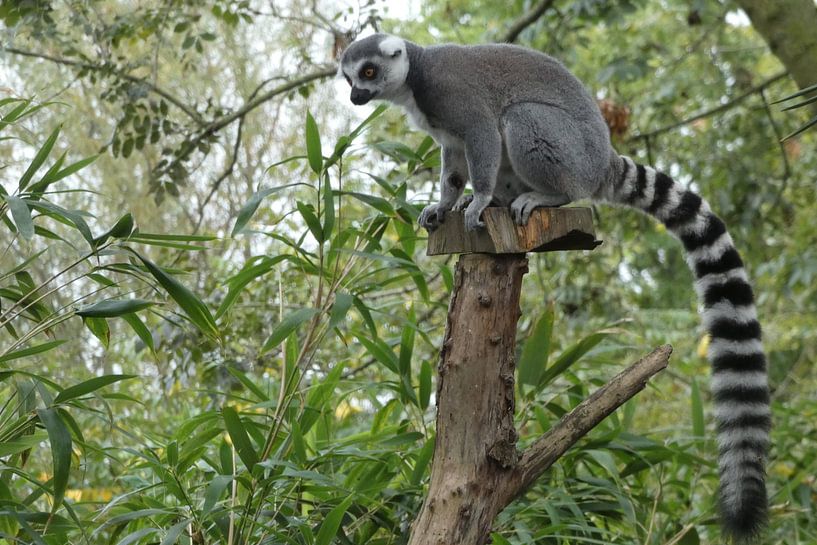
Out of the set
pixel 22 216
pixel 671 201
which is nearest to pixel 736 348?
pixel 671 201

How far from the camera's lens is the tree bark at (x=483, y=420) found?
2682 mm

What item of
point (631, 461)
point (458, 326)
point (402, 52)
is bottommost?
point (631, 461)

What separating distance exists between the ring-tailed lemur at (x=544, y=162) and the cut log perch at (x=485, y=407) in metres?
0.25

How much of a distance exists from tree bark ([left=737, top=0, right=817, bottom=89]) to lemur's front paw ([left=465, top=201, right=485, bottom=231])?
236 centimetres

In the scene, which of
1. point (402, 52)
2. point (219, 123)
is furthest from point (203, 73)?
point (402, 52)

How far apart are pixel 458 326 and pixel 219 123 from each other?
2.72 metres

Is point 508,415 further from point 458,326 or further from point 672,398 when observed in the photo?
point 672,398

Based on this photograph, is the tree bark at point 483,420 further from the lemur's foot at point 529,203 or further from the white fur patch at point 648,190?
the white fur patch at point 648,190

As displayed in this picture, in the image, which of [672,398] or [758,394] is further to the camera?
[672,398]

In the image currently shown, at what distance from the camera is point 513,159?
11.3 ft

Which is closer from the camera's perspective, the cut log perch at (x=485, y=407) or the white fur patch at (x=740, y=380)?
the cut log perch at (x=485, y=407)

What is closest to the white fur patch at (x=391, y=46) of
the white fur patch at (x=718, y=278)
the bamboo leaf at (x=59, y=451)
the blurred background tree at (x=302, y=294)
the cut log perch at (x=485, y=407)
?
the blurred background tree at (x=302, y=294)

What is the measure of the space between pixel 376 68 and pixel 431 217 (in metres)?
0.66

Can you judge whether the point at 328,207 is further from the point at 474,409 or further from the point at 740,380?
the point at 740,380
